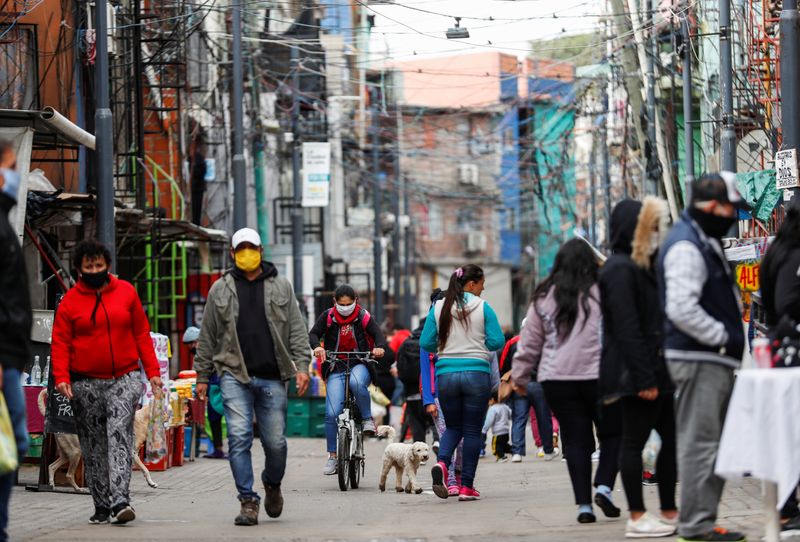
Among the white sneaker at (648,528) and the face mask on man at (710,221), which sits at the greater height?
the face mask on man at (710,221)

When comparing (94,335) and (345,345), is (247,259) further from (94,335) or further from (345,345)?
(345,345)

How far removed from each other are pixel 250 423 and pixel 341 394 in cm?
422

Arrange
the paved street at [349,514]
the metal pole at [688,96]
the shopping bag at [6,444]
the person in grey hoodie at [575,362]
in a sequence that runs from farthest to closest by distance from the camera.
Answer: the metal pole at [688,96]
the paved street at [349,514]
the person in grey hoodie at [575,362]
the shopping bag at [6,444]

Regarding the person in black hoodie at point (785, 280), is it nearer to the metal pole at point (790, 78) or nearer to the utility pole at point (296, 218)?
the metal pole at point (790, 78)

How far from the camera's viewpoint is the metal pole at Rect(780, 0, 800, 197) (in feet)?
49.0

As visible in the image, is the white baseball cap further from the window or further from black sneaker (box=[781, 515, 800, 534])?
the window

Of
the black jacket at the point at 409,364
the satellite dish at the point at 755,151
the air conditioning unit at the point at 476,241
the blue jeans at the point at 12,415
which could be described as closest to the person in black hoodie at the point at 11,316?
the blue jeans at the point at 12,415

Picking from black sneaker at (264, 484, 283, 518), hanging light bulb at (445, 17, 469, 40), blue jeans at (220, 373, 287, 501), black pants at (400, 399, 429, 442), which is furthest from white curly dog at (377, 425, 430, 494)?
hanging light bulb at (445, 17, 469, 40)

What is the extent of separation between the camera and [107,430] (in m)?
11.1

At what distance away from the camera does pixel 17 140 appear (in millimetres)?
15250

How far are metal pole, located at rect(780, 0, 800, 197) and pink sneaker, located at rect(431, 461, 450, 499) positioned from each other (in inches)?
192

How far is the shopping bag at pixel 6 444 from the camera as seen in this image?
23.3 ft

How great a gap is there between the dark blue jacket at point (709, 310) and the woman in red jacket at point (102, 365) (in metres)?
4.20

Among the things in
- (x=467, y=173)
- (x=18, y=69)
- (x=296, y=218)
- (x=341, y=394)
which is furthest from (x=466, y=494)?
(x=467, y=173)
